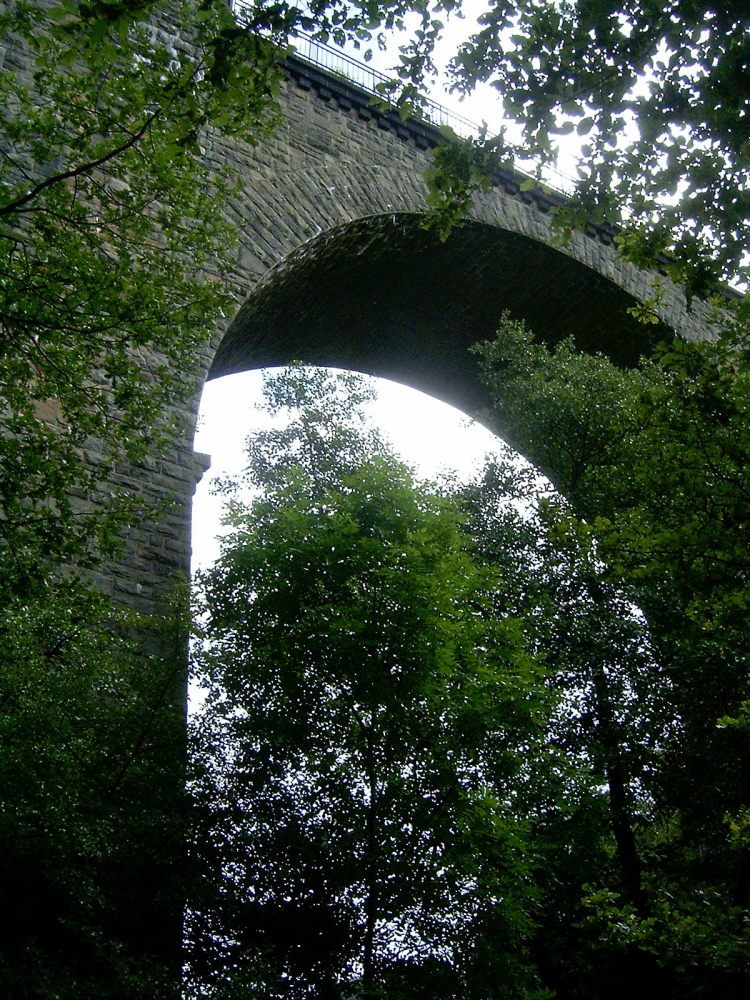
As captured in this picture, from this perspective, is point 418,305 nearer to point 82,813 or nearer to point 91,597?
point 91,597

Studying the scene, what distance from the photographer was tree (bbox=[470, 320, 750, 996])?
5.49 meters

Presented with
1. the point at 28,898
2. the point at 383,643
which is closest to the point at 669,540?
the point at 383,643

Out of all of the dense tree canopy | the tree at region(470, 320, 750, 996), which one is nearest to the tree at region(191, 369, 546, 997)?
the dense tree canopy

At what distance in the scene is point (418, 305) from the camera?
13.9m

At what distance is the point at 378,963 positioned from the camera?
223 inches

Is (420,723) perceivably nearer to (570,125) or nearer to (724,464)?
(724,464)

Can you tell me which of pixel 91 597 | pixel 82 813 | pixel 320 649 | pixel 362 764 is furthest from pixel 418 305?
pixel 82 813

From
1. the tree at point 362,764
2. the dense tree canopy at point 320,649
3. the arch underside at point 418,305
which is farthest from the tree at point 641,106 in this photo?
the arch underside at point 418,305

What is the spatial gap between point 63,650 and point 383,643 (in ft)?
6.26

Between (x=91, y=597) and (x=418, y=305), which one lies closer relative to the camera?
(x=91, y=597)

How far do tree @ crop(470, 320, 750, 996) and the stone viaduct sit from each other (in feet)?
5.85

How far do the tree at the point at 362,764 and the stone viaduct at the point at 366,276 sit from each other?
181 cm

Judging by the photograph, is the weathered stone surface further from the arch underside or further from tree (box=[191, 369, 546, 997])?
tree (box=[191, 369, 546, 997])

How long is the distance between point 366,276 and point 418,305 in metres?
1.32
